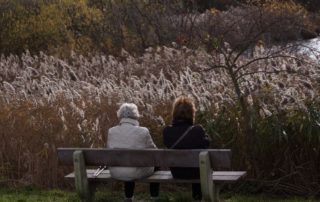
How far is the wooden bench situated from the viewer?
6805 millimetres

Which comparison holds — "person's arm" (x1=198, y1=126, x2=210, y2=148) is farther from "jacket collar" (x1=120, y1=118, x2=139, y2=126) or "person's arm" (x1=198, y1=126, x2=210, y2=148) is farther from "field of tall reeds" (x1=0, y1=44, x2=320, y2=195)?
"field of tall reeds" (x1=0, y1=44, x2=320, y2=195)

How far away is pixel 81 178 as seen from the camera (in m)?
7.44

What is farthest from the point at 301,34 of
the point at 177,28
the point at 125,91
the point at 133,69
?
the point at 125,91

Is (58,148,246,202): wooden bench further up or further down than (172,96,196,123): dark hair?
further down

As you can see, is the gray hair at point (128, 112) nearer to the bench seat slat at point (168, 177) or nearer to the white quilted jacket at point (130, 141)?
the white quilted jacket at point (130, 141)

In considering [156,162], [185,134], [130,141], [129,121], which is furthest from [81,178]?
[185,134]

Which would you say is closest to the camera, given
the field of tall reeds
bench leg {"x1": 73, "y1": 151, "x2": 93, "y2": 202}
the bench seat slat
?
the bench seat slat

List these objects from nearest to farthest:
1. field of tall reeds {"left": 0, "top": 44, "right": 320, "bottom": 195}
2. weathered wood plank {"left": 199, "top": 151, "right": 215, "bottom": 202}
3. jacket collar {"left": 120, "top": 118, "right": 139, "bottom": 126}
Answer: weathered wood plank {"left": 199, "top": 151, "right": 215, "bottom": 202}, jacket collar {"left": 120, "top": 118, "right": 139, "bottom": 126}, field of tall reeds {"left": 0, "top": 44, "right": 320, "bottom": 195}

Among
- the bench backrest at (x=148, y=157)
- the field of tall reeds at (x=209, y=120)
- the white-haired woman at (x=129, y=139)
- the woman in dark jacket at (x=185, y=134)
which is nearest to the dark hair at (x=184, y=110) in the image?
the woman in dark jacket at (x=185, y=134)

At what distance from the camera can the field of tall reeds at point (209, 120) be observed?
828 centimetres

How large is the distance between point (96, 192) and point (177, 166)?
180 centimetres

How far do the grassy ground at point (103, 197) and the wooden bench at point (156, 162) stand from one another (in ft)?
1.36

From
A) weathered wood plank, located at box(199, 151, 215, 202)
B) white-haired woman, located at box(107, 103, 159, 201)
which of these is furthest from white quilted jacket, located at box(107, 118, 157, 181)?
weathered wood plank, located at box(199, 151, 215, 202)

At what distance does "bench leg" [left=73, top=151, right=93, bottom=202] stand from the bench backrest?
0.24 ft
